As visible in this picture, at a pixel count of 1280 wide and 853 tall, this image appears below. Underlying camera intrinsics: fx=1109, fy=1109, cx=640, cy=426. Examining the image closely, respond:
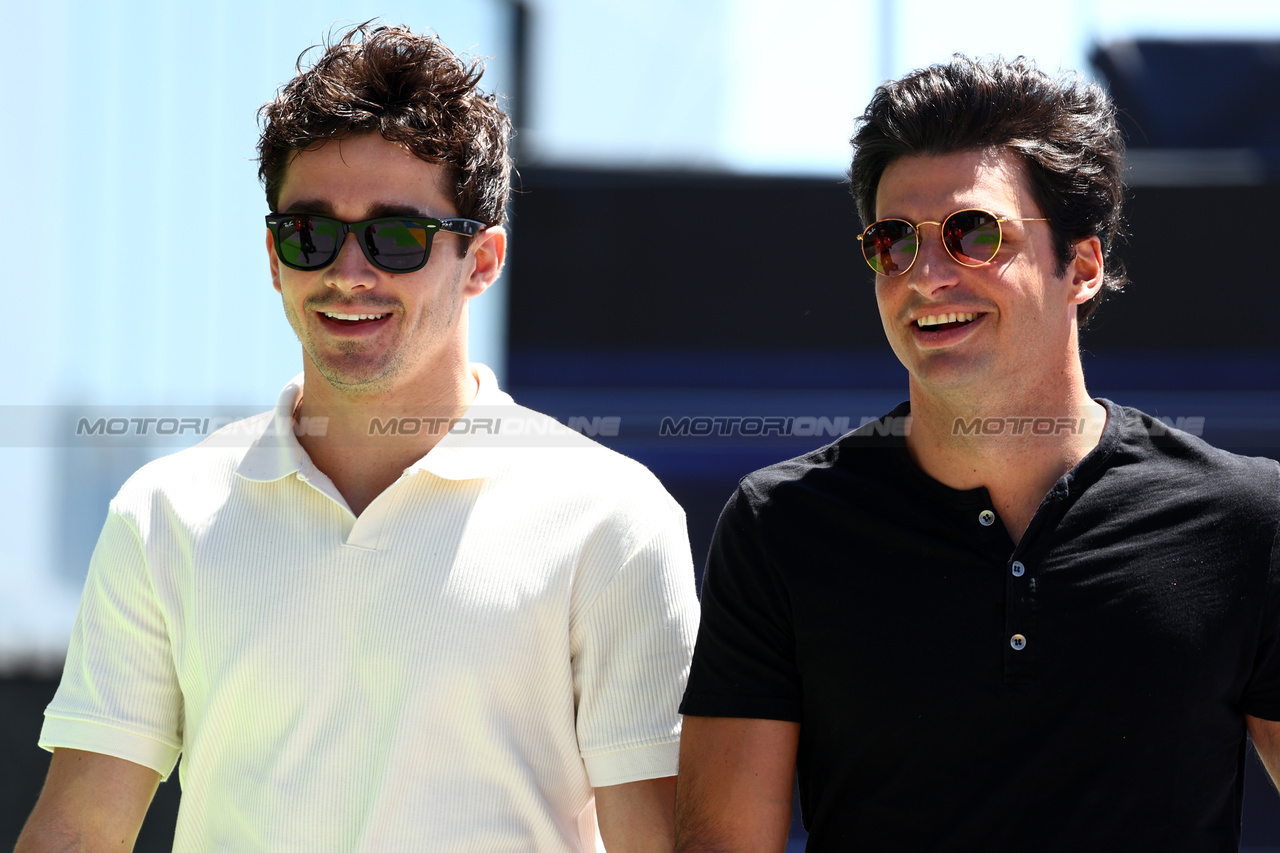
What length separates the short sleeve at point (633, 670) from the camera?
172 cm

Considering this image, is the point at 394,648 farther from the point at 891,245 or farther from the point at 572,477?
the point at 891,245

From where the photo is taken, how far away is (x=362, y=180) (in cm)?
191

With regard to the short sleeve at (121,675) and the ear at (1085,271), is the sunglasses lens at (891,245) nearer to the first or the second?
the ear at (1085,271)

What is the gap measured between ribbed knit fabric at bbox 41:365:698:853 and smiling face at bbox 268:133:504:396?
159 millimetres

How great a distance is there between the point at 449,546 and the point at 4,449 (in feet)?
7.64

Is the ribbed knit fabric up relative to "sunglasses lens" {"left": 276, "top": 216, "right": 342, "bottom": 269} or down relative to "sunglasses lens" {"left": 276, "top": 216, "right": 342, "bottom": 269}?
down

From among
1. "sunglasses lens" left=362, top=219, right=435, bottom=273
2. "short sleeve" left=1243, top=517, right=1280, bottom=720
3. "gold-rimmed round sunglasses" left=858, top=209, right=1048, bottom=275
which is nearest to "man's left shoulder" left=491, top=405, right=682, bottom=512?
"sunglasses lens" left=362, top=219, right=435, bottom=273

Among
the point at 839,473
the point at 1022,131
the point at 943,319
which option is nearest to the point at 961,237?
the point at 943,319

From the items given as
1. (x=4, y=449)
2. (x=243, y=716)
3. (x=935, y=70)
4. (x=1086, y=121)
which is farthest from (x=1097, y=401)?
(x=4, y=449)

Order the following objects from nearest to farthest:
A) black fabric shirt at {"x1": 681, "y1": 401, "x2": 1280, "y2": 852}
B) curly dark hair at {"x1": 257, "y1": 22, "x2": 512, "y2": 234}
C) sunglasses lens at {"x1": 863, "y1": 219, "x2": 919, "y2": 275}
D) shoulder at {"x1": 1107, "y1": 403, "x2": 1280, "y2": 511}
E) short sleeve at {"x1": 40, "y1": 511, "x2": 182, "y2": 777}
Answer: black fabric shirt at {"x1": 681, "y1": 401, "x2": 1280, "y2": 852}, shoulder at {"x1": 1107, "y1": 403, "x2": 1280, "y2": 511}, sunglasses lens at {"x1": 863, "y1": 219, "x2": 919, "y2": 275}, short sleeve at {"x1": 40, "y1": 511, "x2": 182, "y2": 777}, curly dark hair at {"x1": 257, "y1": 22, "x2": 512, "y2": 234}

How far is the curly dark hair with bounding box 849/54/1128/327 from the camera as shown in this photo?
1.72 meters

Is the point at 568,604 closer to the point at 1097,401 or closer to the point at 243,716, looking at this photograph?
the point at 243,716

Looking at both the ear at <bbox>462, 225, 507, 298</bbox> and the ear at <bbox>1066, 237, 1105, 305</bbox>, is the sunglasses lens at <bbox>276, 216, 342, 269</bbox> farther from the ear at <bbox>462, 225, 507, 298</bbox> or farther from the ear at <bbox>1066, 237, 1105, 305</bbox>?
the ear at <bbox>1066, 237, 1105, 305</bbox>

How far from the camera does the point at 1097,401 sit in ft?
5.82
